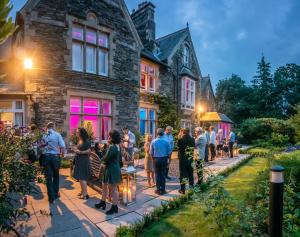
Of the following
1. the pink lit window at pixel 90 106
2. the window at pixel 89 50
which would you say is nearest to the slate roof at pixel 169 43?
the window at pixel 89 50

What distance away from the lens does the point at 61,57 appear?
11.7 metres

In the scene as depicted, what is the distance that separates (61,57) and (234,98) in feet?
139

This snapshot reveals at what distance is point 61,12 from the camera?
38.2 feet

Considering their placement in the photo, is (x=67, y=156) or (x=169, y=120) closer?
(x=67, y=156)

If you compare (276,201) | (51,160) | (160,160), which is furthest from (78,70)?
(276,201)

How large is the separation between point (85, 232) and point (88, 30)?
446 inches

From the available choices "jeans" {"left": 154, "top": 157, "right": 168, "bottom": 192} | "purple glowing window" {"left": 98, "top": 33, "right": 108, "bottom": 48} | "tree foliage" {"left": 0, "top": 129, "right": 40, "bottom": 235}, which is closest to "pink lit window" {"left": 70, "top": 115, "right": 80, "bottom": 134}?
"purple glowing window" {"left": 98, "top": 33, "right": 108, "bottom": 48}

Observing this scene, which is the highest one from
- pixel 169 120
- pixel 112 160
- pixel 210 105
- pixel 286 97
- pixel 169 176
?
pixel 286 97

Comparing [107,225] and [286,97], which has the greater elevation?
[286,97]

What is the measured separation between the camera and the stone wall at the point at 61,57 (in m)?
10.9

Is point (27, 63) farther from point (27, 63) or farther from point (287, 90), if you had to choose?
point (287, 90)

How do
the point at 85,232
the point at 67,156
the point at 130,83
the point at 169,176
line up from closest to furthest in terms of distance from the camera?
the point at 85,232 < the point at 169,176 < the point at 67,156 < the point at 130,83

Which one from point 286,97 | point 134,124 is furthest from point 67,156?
point 286,97

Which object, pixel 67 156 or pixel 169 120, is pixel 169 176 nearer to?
pixel 67 156
